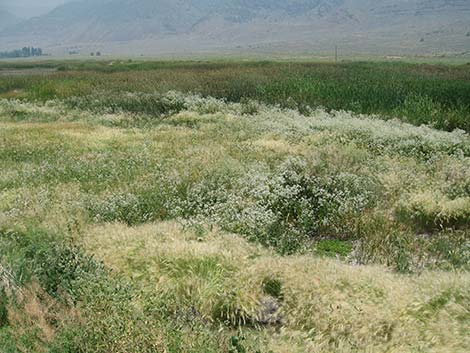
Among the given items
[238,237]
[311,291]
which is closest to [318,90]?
[238,237]

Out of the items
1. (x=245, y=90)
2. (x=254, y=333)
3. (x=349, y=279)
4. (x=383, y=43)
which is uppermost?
(x=383, y=43)

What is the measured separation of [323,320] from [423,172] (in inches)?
343

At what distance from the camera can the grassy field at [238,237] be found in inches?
253

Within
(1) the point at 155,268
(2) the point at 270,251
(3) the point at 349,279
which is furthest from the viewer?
(2) the point at 270,251

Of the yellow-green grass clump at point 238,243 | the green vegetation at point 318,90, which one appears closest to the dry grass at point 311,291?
the yellow-green grass clump at point 238,243

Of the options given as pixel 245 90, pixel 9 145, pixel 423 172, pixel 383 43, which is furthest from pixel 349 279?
pixel 383 43

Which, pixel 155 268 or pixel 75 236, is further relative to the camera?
pixel 75 236

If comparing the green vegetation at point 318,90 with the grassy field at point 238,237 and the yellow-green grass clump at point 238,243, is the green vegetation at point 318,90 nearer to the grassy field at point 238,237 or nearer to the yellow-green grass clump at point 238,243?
the grassy field at point 238,237

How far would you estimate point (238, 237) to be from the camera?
9578 millimetres

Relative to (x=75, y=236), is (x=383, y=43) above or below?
above

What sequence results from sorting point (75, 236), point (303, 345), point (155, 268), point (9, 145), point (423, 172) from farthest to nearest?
point (9, 145) → point (423, 172) → point (75, 236) → point (155, 268) → point (303, 345)

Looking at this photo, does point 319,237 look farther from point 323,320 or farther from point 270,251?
point 323,320

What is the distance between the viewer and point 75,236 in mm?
9766

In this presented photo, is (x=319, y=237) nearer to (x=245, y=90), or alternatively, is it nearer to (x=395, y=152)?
(x=395, y=152)
